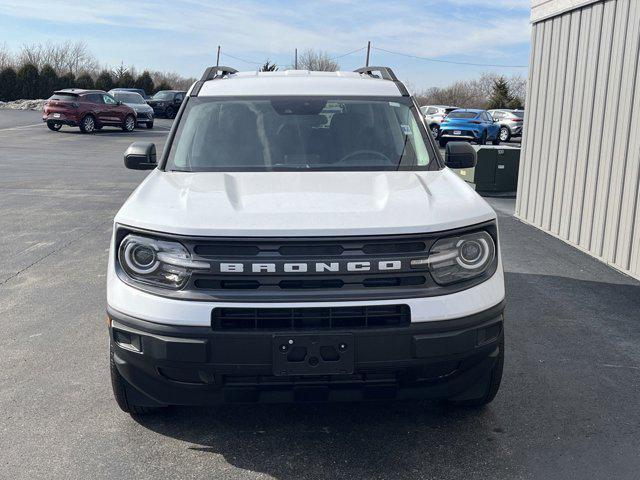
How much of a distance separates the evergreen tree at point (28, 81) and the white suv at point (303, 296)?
176ft

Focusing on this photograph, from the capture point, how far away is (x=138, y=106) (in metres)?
32.9

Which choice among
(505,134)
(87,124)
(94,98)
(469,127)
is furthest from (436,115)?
(87,124)

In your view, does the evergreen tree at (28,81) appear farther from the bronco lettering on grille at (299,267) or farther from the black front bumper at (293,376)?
the bronco lettering on grille at (299,267)

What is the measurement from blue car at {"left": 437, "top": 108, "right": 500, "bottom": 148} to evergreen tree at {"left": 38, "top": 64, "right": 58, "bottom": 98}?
→ 35238 mm

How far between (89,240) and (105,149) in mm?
14642

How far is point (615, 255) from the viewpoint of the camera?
307 inches

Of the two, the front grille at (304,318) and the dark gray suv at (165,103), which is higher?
the dark gray suv at (165,103)

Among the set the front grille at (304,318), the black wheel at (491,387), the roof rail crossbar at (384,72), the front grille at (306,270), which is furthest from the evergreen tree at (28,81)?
the front grille at (304,318)

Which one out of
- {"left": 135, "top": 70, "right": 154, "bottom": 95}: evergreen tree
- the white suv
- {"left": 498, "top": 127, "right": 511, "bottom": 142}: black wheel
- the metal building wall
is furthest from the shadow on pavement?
{"left": 135, "top": 70, "right": 154, "bottom": 95}: evergreen tree

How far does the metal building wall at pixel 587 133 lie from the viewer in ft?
25.0

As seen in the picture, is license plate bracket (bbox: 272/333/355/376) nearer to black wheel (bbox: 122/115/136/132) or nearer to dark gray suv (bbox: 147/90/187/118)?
black wheel (bbox: 122/115/136/132)

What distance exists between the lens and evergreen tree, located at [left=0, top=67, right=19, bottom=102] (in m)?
51.4

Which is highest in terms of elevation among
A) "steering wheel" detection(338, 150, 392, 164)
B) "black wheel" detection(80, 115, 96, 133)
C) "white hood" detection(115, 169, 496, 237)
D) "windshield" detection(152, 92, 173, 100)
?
"windshield" detection(152, 92, 173, 100)

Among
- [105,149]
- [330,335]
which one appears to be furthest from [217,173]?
[105,149]
